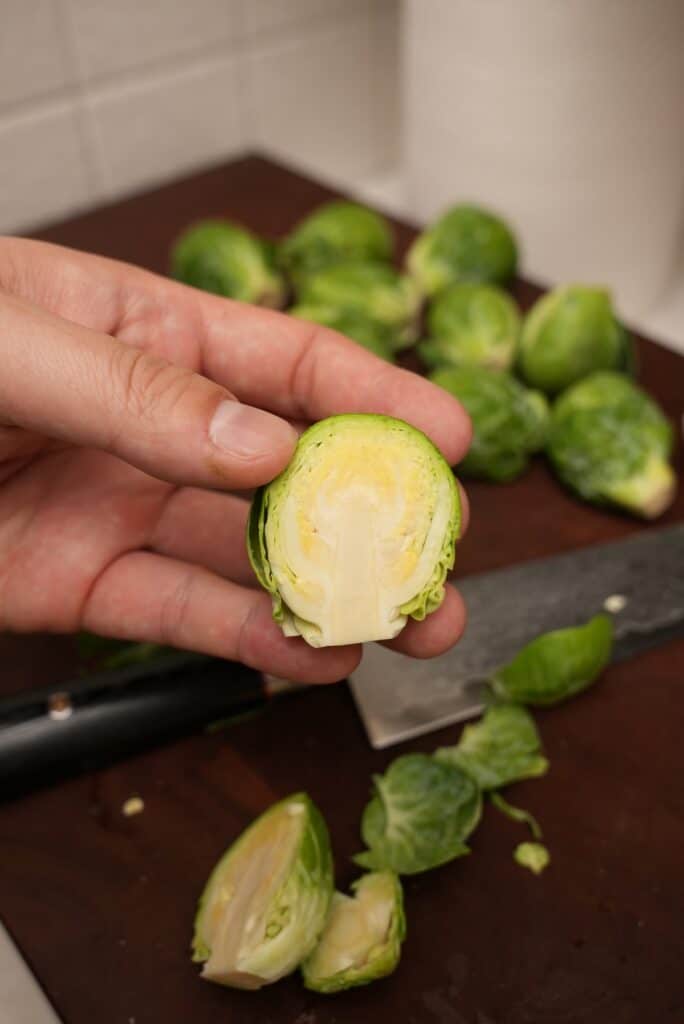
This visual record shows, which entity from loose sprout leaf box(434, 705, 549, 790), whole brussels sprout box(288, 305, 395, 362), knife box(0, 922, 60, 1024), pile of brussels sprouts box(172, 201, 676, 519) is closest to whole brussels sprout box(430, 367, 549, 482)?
pile of brussels sprouts box(172, 201, 676, 519)

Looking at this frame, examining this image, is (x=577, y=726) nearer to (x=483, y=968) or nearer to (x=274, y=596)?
(x=483, y=968)

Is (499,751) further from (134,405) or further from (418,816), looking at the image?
(134,405)

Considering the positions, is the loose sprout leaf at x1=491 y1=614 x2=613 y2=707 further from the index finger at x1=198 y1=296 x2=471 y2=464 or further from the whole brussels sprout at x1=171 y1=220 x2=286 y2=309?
the whole brussels sprout at x1=171 y1=220 x2=286 y2=309

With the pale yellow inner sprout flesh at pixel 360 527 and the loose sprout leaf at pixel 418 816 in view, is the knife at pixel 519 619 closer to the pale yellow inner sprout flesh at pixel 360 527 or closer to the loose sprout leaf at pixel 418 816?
the loose sprout leaf at pixel 418 816

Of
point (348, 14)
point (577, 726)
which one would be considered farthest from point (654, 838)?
point (348, 14)

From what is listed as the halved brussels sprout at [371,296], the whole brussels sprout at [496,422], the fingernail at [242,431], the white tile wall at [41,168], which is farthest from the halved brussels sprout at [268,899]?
the white tile wall at [41,168]

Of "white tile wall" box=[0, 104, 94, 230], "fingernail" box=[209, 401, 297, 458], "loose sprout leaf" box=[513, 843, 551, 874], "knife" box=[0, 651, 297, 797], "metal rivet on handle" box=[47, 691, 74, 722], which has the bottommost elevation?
"loose sprout leaf" box=[513, 843, 551, 874]
